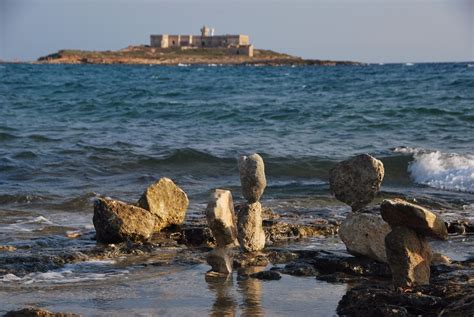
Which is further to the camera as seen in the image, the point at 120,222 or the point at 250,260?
the point at 120,222

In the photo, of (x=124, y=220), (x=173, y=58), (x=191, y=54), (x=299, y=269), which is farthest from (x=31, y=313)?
(x=191, y=54)

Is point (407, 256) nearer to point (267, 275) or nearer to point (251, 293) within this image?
point (251, 293)

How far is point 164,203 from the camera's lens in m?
9.89

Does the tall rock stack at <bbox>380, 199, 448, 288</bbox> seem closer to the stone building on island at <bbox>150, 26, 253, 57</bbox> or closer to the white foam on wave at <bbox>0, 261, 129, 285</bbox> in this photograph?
the white foam on wave at <bbox>0, 261, 129, 285</bbox>

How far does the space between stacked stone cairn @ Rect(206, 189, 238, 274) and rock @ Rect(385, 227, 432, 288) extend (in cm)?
173

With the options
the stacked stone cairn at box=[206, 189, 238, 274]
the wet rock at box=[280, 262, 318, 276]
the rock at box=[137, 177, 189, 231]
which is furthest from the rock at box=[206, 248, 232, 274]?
the rock at box=[137, 177, 189, 231]

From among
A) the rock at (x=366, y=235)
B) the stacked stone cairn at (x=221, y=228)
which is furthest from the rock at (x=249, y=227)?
the rock at (x=366, y=235)

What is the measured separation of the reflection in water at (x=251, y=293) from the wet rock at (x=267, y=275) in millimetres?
74

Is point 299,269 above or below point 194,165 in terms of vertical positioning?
above

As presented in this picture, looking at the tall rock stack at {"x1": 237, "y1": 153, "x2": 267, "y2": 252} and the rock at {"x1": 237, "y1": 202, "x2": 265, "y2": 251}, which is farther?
the rock at {"x1": 237, "y1": 202, "x2": 265, "y2": 251}

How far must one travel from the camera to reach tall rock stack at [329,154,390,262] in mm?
7578

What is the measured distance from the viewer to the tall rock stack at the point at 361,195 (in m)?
7.58

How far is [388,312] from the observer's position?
5754 millimetres

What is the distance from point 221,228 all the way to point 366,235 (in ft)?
4.39
